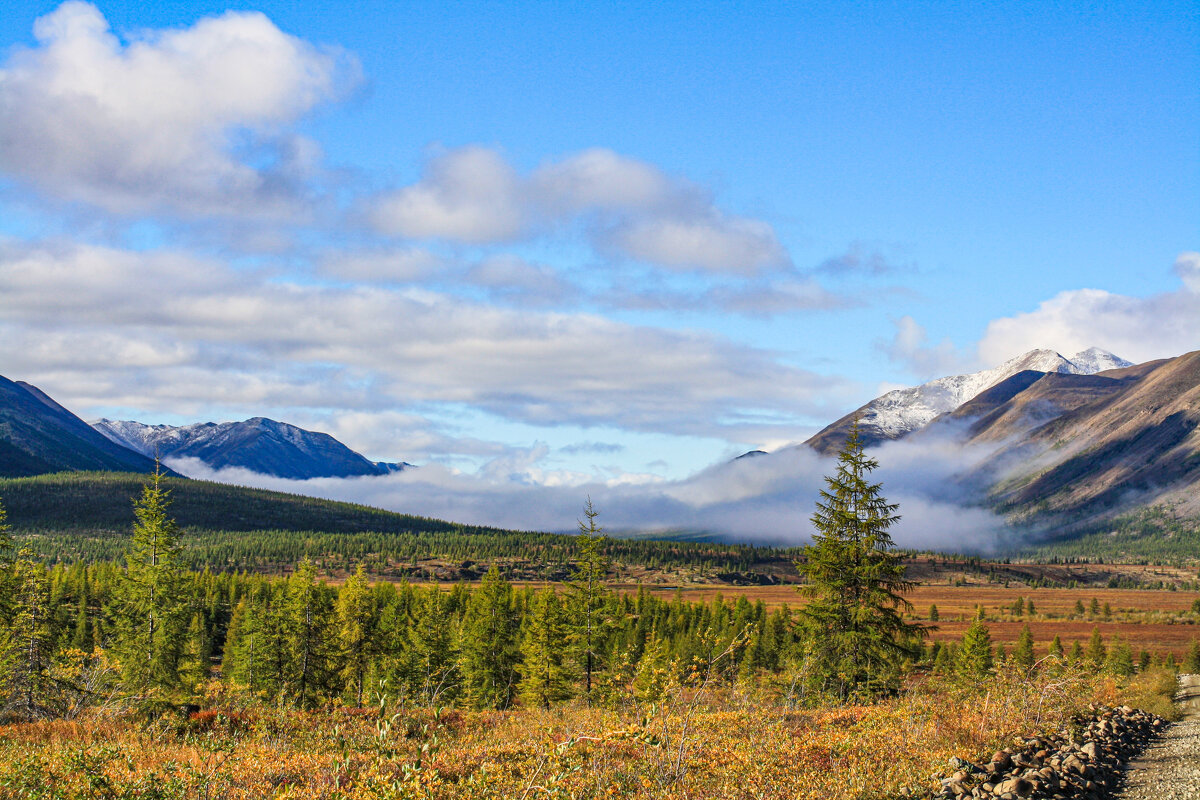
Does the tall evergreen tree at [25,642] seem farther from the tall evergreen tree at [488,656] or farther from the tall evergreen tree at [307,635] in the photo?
the tall evergreen tree at [488,656]

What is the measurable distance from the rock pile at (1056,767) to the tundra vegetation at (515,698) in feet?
1.92

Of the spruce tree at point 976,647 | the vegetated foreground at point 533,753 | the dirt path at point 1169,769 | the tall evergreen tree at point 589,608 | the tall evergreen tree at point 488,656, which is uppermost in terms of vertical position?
the vegetated foreground at point 533,753

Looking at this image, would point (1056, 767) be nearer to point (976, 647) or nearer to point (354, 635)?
point (976, 647)

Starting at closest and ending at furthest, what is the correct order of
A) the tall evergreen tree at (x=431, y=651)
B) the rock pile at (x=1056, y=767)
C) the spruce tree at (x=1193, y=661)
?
the rock pile at (x=1056, y=767)
the tall evergreen tree at (x=431, y=651)
the spruce tree at (x=1193, y=661)

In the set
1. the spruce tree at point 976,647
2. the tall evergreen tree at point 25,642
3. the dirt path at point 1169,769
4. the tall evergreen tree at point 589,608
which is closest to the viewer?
the dirt path at point 1169,769

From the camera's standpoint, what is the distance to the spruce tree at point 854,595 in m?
27.5

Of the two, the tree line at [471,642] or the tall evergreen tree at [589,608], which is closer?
the tree line at [471,642]

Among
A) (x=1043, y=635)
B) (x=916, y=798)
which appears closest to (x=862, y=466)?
(x=916, y=798)

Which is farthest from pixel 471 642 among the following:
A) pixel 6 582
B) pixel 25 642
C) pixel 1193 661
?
pixel 1193 661

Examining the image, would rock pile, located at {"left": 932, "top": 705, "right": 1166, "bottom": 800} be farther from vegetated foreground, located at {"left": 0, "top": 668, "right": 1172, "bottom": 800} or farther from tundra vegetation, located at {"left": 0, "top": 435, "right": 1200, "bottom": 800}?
tundra vegetation, located at {"left": 0, "top": 435, "right": 1200, "bottom": 800}

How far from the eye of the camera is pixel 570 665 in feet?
161

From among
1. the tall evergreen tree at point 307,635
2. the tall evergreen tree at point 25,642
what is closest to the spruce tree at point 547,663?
the tall evergreen tree at point 307,635

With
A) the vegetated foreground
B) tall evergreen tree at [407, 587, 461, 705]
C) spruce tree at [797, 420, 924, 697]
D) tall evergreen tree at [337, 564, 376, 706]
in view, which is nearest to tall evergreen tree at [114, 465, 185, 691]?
tall evergreen tree at [337, 564, 376, 706]

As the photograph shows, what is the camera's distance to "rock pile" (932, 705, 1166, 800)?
12336mm
